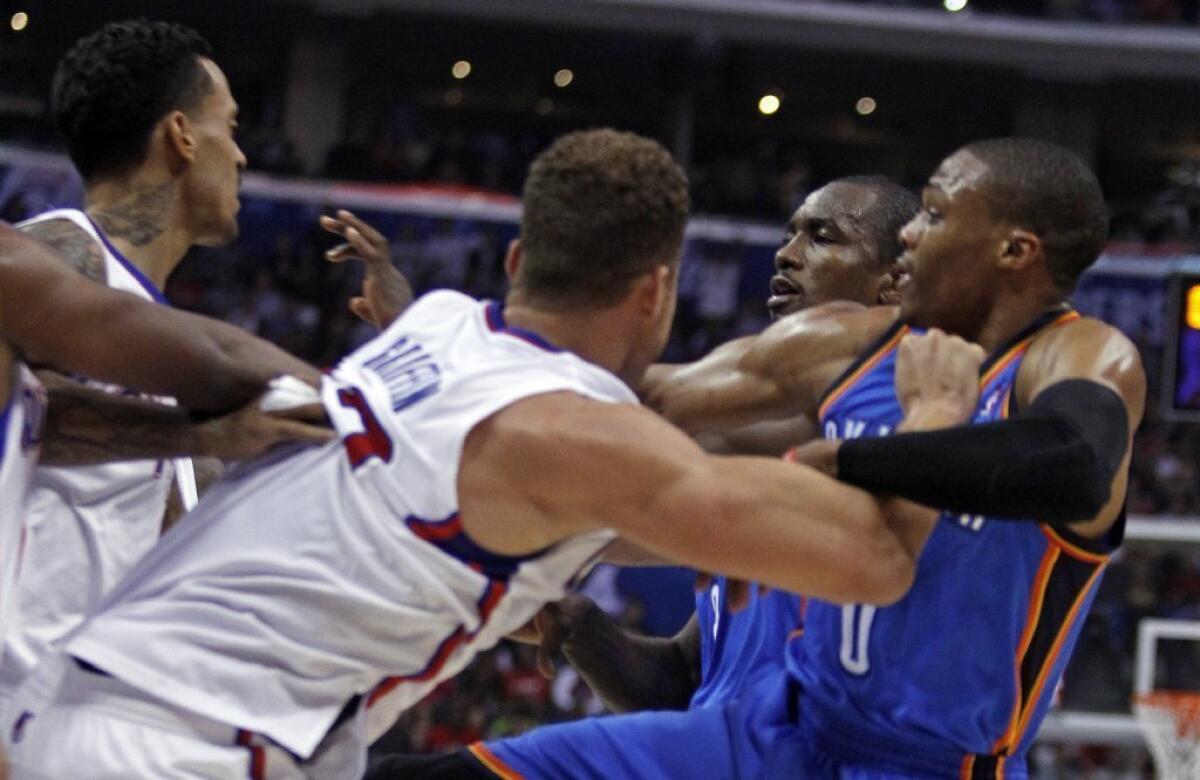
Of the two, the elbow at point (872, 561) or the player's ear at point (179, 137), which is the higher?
the player's ear at point (179, 137)

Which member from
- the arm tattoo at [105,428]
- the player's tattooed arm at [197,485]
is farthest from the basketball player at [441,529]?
the player's tattooed arm at [197,485]

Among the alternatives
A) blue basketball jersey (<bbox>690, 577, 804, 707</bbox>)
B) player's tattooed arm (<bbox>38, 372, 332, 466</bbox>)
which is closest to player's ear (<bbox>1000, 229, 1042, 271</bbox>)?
blue basketball jersey (<bbox>690, 577, 804, 707</bbox>)

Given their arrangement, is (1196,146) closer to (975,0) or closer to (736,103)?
(975,0)

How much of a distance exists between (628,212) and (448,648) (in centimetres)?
80

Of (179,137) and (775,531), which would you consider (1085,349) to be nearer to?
(775,531)

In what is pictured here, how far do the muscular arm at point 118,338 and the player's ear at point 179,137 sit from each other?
94 cm

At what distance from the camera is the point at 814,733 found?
352cm

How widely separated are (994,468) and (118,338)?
1.58 metres

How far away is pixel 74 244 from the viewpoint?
142 inches

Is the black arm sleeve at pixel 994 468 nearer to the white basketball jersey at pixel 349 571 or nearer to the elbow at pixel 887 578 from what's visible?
the elbow at pixel 887 578

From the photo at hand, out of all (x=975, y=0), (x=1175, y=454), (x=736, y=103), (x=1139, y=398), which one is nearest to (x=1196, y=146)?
(x=975, y=0)

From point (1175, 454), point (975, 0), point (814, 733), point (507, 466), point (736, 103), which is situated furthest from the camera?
point (736, 103)

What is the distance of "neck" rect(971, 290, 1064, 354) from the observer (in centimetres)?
355

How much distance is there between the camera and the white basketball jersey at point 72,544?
3.51 meters
